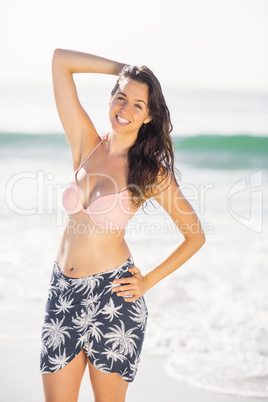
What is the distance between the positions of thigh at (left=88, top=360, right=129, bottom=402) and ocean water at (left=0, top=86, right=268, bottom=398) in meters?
1.46

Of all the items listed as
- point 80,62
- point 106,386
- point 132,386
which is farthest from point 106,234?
point 132,386

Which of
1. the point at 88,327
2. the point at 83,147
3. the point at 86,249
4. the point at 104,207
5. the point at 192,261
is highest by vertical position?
the point at 83,147

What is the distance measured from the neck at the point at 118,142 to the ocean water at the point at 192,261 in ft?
3.14

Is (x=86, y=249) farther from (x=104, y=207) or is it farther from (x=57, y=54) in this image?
(x=57, y=54)

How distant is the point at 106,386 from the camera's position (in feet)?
7.57

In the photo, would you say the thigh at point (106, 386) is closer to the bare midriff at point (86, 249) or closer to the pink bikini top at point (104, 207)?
the bare midriff at point (86, 249)

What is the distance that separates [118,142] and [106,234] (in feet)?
1.65

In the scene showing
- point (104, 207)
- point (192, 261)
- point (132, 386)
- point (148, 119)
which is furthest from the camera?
point (192, 261)

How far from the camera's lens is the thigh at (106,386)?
2.31 metres

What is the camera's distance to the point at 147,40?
76.6 ft

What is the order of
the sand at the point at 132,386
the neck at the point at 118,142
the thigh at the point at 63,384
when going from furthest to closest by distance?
the sand at the point at 132,386 → the neck at the point at 118,142 → the thigh at the point at 63,384

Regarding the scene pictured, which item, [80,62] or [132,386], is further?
[132,386]

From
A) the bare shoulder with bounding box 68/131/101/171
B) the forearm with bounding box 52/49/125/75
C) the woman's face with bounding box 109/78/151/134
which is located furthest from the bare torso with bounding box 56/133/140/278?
the forearm with bounding box 52/49/125/75

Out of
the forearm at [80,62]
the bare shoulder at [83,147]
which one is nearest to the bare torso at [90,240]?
the bare shoulder at [83,147]
